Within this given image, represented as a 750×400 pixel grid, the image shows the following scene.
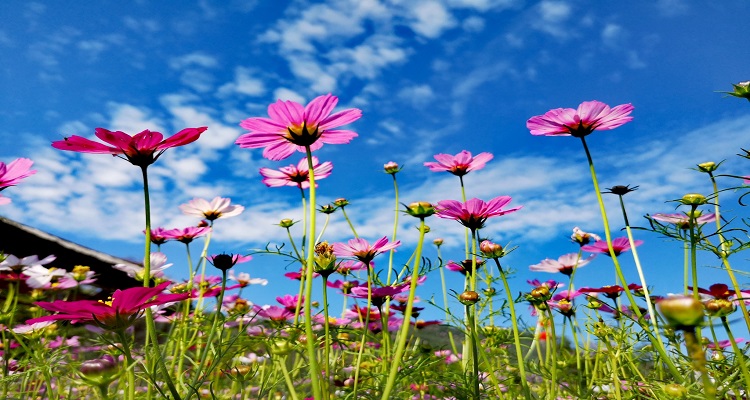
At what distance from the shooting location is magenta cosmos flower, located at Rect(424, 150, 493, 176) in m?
1.48

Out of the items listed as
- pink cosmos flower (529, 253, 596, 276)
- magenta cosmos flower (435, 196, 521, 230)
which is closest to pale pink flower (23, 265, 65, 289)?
magenta cosmos flower (435, 196, 521, 230)

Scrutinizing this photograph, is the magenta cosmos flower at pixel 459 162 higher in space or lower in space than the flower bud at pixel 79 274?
higher

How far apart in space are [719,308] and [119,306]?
938 millimetres

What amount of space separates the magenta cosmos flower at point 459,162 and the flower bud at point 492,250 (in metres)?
0.46

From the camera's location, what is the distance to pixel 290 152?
93cm

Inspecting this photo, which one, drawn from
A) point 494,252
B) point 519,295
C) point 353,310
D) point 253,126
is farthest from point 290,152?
point 353,310

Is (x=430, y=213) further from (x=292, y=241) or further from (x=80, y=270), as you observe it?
(x=80, y=270)

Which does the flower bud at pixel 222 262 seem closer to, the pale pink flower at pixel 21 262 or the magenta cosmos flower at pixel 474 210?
the magenta cosmos flower at pixel 474 210

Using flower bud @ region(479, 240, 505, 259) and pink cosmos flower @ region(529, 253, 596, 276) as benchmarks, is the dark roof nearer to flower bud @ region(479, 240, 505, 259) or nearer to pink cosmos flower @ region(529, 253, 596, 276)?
pink cosmos flower @ region(529, 253, 596, 276)

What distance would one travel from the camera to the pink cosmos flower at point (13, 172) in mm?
881

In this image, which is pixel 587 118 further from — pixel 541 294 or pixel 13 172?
pixel 13 172

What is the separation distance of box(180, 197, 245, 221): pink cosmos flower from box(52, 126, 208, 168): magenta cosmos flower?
28.1 inches

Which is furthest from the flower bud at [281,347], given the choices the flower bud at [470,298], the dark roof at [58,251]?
the dark roof at [58,251]

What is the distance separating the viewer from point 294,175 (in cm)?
141
